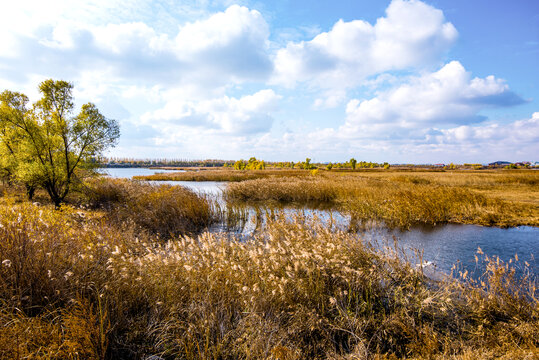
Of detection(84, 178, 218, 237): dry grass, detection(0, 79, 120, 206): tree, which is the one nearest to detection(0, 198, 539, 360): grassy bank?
detection(84, 178, 218, 237): dry grass

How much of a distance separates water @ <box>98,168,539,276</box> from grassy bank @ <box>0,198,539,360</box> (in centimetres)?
227

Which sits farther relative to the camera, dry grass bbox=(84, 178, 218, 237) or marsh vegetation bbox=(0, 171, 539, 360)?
dry grass bbox=(84, 178, 218, 237)

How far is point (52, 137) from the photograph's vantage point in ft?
46.8

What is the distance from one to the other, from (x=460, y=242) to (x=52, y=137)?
2057cm

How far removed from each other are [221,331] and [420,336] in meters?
3.00

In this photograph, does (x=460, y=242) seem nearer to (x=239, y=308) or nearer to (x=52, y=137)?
(x=239, y=308)

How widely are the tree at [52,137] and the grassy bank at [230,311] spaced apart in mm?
12240

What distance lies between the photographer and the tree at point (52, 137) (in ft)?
44.8

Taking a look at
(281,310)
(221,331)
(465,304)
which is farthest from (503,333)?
(221,331)

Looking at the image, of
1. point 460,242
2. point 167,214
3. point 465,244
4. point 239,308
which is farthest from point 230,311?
point 460,242

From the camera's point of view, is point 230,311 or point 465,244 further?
point 465,244

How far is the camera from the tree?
1364 centimetres

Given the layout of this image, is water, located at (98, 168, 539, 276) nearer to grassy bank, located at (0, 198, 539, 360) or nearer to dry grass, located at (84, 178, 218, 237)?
grassy bank, located at (0, 198, 539, 360)

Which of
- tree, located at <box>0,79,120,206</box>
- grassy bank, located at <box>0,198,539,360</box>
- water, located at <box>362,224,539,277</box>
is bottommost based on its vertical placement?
water, located at <box>362,224,539,277</box>
